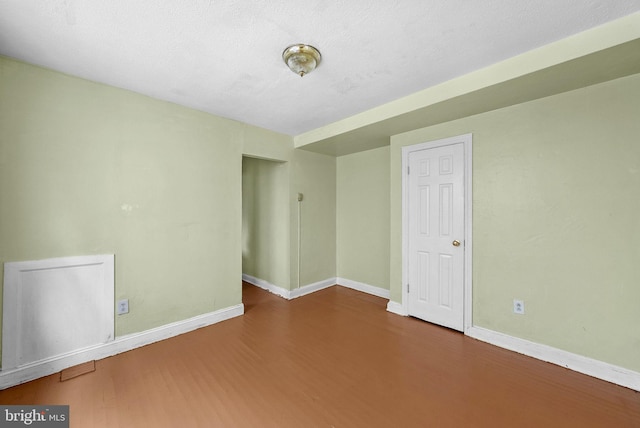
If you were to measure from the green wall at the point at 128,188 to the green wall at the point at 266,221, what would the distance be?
0.82 meters

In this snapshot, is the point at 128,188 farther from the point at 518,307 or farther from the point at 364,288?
the point at 518,307

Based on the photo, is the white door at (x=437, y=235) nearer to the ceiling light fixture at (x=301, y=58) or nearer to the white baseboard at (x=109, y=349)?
the ceiling light fixture at (x=301, y=58)

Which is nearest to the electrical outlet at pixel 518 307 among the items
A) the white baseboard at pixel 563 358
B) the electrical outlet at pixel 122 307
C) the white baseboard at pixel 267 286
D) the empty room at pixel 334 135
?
the empty room at pixel 334 135

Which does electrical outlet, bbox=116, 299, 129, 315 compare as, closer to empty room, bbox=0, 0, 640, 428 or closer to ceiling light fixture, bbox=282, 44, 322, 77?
empty room, bbox=0, 0, 640, 428

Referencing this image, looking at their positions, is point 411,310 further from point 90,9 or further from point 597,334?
point 90,9

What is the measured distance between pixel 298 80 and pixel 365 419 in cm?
257

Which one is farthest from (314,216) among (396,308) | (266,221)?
(396,308)

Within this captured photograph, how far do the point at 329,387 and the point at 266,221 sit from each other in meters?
2.79

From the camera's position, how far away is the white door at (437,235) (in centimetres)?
273

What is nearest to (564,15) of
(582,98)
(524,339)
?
(582,98)

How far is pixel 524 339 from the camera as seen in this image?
231cm

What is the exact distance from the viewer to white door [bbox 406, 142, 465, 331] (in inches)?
107

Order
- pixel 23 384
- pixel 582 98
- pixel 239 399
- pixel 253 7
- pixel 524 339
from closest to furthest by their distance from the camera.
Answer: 1. pixel 253 7
2. pixel 239 399
3. pixel 23 384
4. pixel 582 98
5. pixel 524 339

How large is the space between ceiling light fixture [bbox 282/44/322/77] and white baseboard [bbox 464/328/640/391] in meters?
2.92
